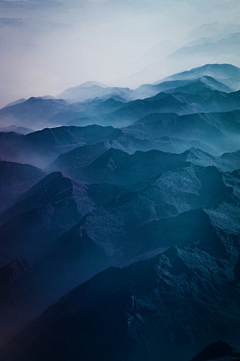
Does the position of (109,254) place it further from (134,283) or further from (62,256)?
(134,283)

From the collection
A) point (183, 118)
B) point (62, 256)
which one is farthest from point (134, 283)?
point (183, 118)

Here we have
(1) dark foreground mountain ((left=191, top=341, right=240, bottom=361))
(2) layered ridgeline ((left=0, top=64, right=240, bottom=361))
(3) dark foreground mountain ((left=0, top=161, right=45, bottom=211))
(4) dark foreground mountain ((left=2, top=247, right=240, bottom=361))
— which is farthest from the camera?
(3) dark foreground mountain ((left=0, top=161, right=45, bottom=211))

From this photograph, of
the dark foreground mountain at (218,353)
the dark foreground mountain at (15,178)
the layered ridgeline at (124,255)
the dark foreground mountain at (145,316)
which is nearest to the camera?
the dark foreground mountain at (218,353)

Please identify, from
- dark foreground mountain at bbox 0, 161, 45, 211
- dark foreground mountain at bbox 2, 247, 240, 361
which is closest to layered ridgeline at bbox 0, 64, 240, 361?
dark foreground mountain at bbox 2, 247, 240, 361

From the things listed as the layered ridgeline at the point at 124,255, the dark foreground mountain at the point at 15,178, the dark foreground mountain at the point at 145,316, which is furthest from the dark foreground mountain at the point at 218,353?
the dark foreground mountain at the point at 15,178

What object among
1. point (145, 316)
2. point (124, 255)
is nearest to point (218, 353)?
point (145, 316)

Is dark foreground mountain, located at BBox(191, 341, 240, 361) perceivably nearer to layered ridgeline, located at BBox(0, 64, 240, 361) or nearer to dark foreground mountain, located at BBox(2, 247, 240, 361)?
layered ridgeline, located at BBox(0, 64, 240, 361)

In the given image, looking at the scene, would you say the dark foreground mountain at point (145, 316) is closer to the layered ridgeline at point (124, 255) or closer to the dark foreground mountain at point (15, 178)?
the layered ridgeline at point (124, 255)

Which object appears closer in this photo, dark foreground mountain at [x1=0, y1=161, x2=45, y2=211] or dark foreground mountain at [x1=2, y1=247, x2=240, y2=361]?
dark foreground mountain at [x1=2, y1=247, x2=240, y2=361]
